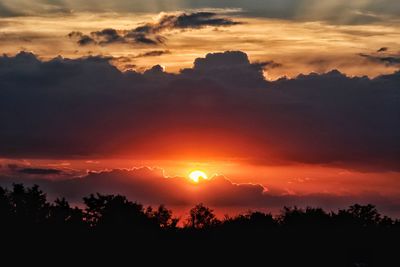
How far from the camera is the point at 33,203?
19775cm

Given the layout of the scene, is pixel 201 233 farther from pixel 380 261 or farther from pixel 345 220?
pixel 345 220

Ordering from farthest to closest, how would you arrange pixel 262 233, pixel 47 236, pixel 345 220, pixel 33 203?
pixel 33 203 < pixel 345 220 < pixel 262 233 < pixel 47 236

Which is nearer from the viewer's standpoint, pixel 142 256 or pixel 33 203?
pixel 142 256

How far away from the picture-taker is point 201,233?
125 m

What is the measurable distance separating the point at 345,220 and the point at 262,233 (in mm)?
58294

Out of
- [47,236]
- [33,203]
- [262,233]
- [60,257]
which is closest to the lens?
[60,257]

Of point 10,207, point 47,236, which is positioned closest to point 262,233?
point 47,236

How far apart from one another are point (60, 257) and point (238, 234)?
2605cm

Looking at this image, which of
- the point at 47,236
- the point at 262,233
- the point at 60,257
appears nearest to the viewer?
the point at 60,257

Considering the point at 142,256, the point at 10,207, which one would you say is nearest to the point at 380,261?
the point at 142,256

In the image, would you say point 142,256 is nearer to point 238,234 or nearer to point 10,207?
point 238,234

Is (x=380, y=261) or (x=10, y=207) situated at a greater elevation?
(x=10, y=207)

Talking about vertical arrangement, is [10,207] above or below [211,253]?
above

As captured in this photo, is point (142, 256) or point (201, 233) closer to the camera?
point (142, 256)
